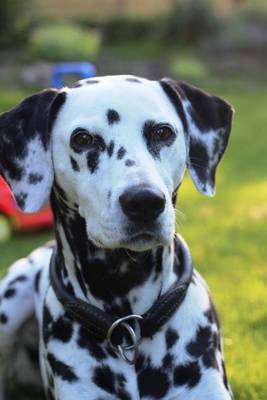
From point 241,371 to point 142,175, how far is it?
1.78 meters

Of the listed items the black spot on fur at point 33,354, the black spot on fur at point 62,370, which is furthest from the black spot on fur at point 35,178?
the black spot on fur at point 33,354

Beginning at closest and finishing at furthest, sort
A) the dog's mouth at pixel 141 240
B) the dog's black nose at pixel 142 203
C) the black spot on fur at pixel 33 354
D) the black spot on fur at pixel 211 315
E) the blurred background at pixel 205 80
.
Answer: the dog's black nose at pixel 142 203 → the dog's mouth at pixel 141 240 → the black spot on fur at pixel 211 315 → the black spot on fur at pixel 33 354 → the blurred background at pixel 205 80

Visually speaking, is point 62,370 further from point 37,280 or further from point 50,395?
point 37,280

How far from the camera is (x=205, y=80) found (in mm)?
16156

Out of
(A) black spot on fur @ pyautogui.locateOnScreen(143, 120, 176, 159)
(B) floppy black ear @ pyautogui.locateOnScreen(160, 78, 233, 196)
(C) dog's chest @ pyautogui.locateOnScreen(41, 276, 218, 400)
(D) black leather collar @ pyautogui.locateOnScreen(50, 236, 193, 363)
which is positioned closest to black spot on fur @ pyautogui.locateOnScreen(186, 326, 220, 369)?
(C) dog's chest @ pyautogui.locateOnScreen(41, 276, 218, 400)

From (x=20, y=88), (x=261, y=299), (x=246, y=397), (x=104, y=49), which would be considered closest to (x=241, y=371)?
(x=246, y=397)

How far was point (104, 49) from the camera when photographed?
21453mm

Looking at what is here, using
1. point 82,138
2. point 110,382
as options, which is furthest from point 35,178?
point 110,382

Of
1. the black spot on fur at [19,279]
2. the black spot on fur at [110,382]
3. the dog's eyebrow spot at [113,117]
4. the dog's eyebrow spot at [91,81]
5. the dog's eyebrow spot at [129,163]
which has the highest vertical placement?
the dog's eyebrow spot at [91,81]

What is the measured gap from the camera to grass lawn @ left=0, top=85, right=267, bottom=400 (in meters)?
4.19

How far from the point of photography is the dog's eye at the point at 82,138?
9.39ft

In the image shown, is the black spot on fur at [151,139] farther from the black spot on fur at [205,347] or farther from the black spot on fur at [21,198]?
the black spot on fur at [205,347]

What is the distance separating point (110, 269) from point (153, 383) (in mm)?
496

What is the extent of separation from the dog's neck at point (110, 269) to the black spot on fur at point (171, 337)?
138 mm
